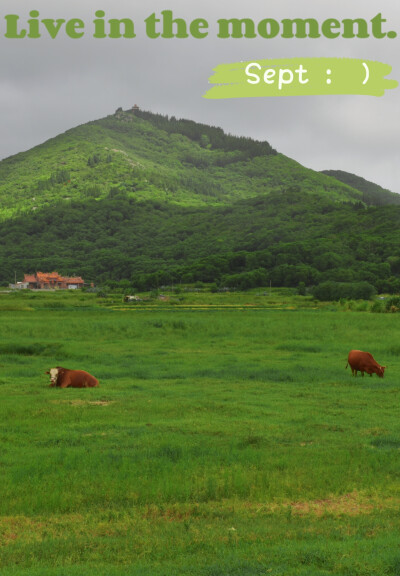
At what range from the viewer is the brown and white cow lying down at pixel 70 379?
25047mm

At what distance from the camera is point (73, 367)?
31750mm

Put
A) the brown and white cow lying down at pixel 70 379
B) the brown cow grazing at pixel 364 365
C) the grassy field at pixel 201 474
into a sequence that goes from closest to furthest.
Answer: the grassy field at pixel 201 474 → the brown and white cow lying down at pixel 70 379 → the brown cow grazing at pixel 364 365

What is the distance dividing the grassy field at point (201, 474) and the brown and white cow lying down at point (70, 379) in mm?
661

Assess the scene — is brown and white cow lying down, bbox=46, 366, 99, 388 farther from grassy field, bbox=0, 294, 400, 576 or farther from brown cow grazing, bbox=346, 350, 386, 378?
brown cow grazing, bbox=346, 350, 386, 378

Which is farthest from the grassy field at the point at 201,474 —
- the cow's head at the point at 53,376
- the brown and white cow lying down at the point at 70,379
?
the brown and white cow lying down at the point at 70,379

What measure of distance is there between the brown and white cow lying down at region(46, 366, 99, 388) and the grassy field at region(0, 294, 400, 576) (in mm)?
661

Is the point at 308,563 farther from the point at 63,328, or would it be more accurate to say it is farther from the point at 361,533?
the point at 63,328

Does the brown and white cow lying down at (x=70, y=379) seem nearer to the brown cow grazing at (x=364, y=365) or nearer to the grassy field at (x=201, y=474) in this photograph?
the grassy field at (x=201, y=474)

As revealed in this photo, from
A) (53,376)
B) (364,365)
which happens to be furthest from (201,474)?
(364,365)

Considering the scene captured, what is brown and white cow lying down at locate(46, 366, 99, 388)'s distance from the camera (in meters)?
25.0

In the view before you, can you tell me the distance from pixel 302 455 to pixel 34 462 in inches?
267

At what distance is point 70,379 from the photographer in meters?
25.1

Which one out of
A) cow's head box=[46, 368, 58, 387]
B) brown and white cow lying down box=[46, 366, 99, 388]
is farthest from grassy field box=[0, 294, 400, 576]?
brown and white cow lying down box=[46, 366, 99, 388]

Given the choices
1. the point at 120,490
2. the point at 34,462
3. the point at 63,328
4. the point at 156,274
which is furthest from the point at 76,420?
the point at 156,274
